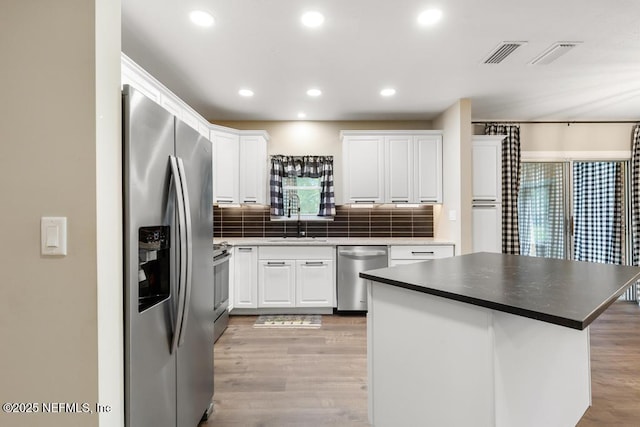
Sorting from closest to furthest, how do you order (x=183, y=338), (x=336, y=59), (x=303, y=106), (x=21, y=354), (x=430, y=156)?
1. (x=21, y=354)
2. (x=183, y=338)
3. (x=336, y=59)
4. (x=303, y=106)
5. (x=430, y=156)

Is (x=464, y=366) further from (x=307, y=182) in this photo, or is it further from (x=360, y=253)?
(x=307, y=182)

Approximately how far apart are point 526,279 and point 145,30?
2890 millimetres

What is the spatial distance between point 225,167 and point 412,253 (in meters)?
2.63

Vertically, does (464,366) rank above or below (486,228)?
below

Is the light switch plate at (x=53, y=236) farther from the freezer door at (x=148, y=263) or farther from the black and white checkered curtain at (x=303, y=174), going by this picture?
the black and white checkered curtain at (x=303, y=174)

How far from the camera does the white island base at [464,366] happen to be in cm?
111

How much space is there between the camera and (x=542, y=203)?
4.43 meters

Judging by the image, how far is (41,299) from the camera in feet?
3.27

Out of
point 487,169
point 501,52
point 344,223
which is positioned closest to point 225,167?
point 344,223

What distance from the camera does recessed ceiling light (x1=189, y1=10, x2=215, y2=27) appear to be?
200 centimetres

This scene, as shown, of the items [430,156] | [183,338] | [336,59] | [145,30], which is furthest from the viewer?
[430,156]

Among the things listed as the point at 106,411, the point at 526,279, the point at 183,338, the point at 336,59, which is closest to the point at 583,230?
the point at 526,279

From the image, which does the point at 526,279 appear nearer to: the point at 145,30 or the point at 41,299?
the point at 41,299

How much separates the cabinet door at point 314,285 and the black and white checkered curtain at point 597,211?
3.75m
